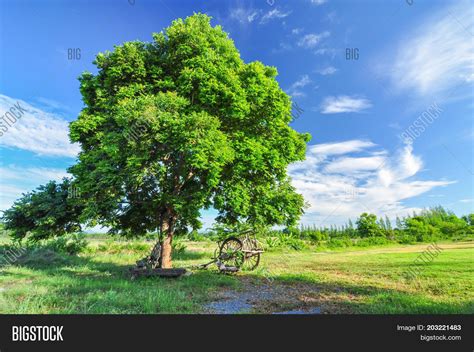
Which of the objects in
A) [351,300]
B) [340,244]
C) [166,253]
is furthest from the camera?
[340,244]

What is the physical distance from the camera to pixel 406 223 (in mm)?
35031

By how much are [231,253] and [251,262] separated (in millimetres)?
1862

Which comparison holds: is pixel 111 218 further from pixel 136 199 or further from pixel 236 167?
pixel 236 167

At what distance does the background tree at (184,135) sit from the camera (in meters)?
12.6

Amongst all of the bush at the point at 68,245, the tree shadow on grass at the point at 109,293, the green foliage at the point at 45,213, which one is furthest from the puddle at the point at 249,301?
the bush at the point at 68,245

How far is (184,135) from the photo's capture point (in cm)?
1208

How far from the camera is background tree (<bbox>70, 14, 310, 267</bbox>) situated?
12.6m

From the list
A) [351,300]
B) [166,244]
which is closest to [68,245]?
[166,244]

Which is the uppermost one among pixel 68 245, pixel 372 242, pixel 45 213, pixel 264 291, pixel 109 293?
pixel 45 213

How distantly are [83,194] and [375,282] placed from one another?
47.7 feet

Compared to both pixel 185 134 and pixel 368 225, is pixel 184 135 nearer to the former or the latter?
pixel 185 134

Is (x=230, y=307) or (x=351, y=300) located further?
(x=351, y=300)

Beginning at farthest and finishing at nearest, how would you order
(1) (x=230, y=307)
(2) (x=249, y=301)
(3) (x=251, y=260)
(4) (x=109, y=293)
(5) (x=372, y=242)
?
(5) (x=372, y=242) → (3) (x=251, y=260) → (4) (x=109, y=293) → (2) (x=249, y=301) → (1) (x=230, y=307)
